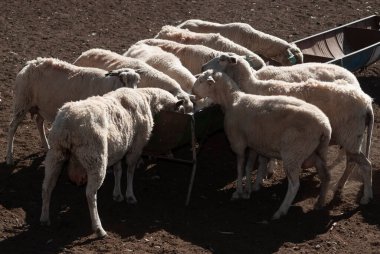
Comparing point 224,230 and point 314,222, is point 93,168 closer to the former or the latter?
point 224,230

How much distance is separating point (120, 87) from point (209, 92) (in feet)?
3.66

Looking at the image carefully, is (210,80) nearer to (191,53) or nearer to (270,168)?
(270,168)

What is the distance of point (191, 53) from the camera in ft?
36.8

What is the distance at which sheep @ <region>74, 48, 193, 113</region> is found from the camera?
9684 millimetres

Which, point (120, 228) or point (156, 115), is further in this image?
point (156, 115)

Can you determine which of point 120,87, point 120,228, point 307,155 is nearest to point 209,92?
point 120,87

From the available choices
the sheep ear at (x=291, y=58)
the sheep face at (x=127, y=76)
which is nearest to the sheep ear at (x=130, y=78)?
the sheep face at (x=127, y=76)

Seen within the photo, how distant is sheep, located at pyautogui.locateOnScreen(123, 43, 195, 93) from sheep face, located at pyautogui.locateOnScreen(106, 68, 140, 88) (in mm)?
1115

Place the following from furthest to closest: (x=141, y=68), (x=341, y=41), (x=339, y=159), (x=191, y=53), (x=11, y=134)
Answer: (x=341, y=41)
(x=191, y=53)
(x=339, y=159)
(x=141, y=68)
(x=11, y=134)

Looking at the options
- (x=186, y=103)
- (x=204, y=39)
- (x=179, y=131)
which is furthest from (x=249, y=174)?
(x=204, y=39)

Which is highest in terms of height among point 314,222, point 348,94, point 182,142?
point 348,94

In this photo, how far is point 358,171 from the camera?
1017cm

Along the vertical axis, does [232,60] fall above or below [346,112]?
above

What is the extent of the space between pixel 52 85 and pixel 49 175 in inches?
80.7
